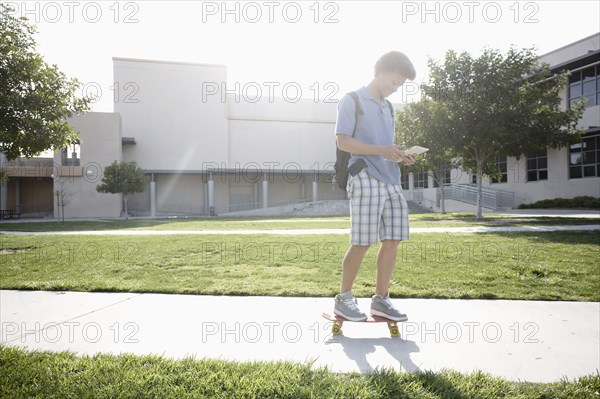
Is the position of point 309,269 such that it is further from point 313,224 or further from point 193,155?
point 193,155

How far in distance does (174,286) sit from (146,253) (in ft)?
10.8

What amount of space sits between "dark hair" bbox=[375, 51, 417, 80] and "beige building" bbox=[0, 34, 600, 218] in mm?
30393

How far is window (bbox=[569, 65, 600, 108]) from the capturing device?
76.4 ft

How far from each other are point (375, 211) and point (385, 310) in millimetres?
717

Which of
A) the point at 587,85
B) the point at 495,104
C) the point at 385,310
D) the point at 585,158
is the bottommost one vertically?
the point at 385,310

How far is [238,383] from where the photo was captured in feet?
6.15

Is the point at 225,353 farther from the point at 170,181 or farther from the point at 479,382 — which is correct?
the point at 170,181

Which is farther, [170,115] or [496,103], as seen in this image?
[170,115]

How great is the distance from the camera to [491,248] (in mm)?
7176

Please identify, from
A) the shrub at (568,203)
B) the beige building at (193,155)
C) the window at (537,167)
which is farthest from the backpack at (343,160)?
the beige building at (193,155)

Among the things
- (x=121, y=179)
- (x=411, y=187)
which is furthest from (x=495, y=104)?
(x=411, y=187)

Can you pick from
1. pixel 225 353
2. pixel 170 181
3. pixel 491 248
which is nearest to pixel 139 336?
pixel 225 353

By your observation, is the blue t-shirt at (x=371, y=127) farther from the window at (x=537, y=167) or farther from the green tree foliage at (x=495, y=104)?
the window at (x=537, y=167)

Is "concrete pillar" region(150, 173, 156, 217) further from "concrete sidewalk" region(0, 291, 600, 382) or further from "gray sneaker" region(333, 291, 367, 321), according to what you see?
"gray sneaker" region(333, 291, 367, 321)
